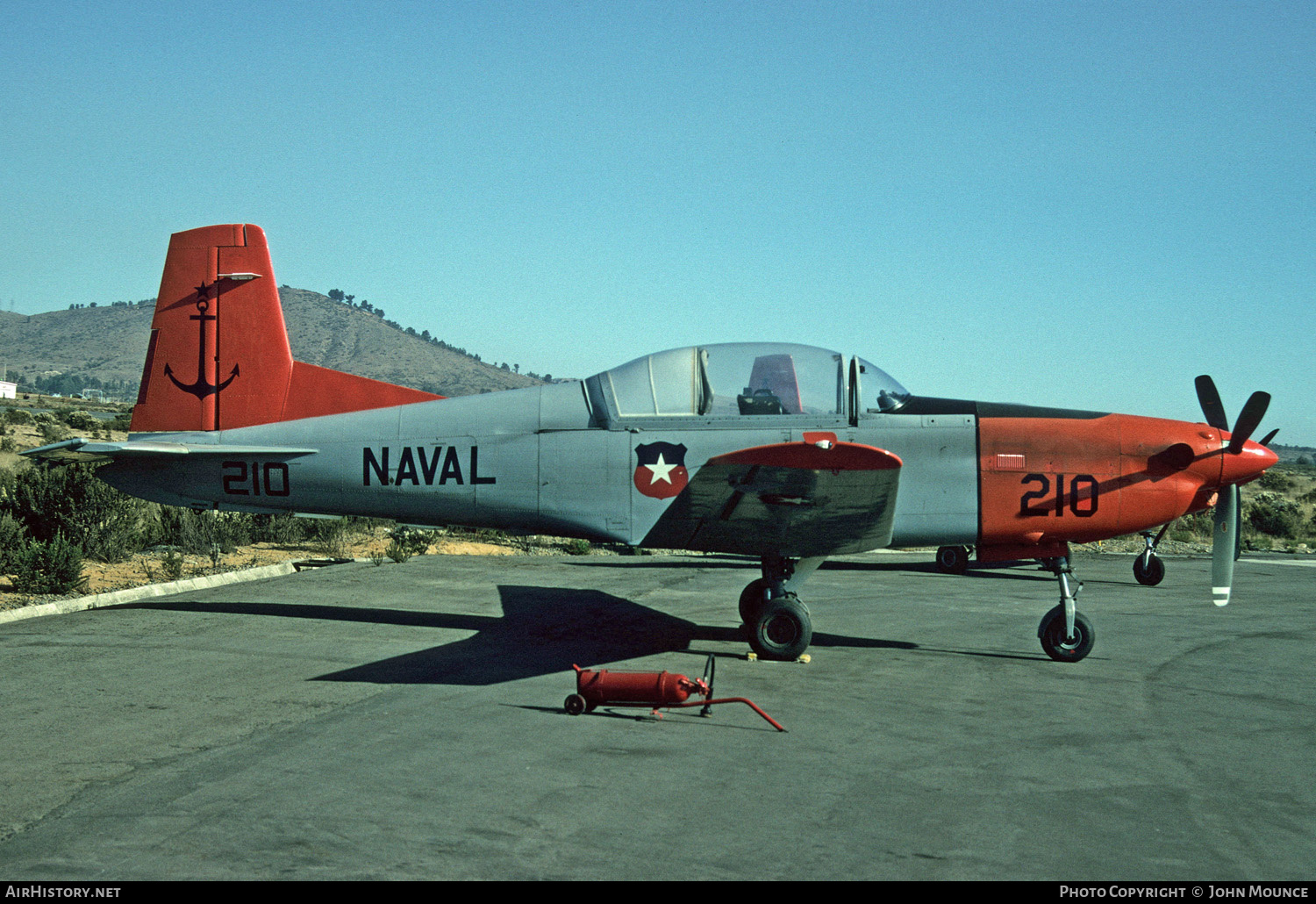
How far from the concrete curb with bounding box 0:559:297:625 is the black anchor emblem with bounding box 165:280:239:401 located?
107 inches

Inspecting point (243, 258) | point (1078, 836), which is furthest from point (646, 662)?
point (243, 258)

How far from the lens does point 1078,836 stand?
452 centimetres

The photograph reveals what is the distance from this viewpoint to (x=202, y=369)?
10609 millimetres

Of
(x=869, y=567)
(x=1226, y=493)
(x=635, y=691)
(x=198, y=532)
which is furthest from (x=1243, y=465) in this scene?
(x=198, y=532)

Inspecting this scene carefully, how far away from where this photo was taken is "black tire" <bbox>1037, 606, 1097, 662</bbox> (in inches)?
342

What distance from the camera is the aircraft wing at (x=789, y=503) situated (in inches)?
289

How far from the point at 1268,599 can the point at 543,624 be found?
10641 mm

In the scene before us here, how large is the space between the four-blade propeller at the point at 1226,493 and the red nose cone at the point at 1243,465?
52 millimetres

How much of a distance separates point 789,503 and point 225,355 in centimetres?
674

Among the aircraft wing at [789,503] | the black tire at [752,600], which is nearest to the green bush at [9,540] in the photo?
the aircraft wing at [789,503]

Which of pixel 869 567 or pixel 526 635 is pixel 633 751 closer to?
pixel 526 635

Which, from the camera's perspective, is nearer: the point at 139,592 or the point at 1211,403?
the point at 1211,403
